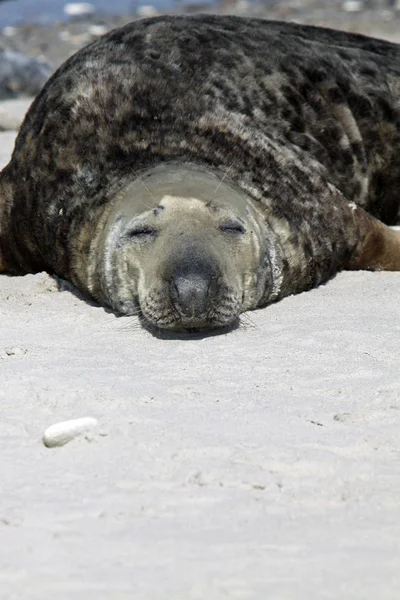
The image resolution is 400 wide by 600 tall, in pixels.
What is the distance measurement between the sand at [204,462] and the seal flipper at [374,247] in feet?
3.18

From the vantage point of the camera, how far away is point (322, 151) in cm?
612

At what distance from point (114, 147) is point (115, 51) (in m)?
0.65

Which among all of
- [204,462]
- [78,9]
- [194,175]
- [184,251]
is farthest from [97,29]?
[204,462]

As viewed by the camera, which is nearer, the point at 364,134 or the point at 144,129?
the point at 144,129

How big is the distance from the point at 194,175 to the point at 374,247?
1173 millimetres

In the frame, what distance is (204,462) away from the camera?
3.16 m

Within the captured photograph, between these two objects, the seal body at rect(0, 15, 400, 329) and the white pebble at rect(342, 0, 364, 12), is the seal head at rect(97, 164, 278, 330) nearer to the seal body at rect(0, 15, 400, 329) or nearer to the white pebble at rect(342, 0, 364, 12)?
the seal body at rect(0, 15, 400, 329)

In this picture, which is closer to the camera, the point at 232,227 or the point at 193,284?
the point at 193,284

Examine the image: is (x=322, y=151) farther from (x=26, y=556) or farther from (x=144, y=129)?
(x=26, y=556)

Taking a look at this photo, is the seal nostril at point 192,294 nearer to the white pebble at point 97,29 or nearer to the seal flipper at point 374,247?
the seal flipper at point 374,247

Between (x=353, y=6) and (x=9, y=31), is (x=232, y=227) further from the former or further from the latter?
(x=353, y=6)

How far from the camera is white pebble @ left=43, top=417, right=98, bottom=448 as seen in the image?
10.8 feet

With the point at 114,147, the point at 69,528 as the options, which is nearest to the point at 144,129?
the point at 114,147

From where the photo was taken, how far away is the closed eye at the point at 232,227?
4.81 m
